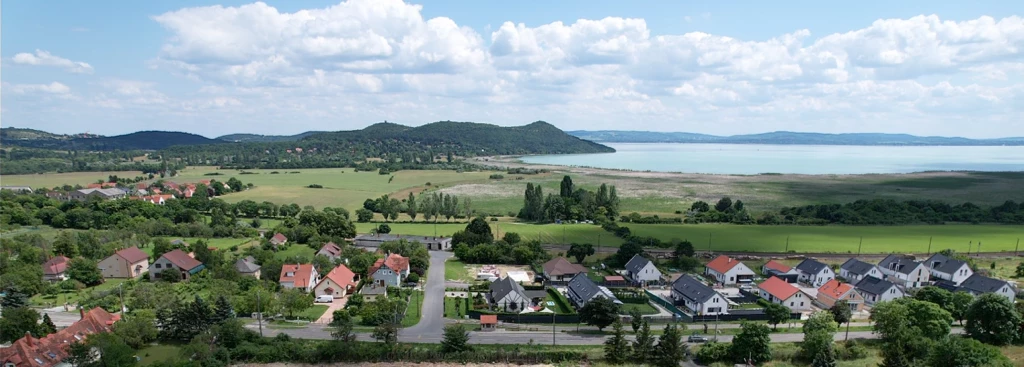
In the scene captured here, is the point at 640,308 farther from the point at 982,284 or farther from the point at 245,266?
the point at 245,266

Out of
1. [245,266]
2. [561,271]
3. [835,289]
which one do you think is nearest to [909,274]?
[835,289]

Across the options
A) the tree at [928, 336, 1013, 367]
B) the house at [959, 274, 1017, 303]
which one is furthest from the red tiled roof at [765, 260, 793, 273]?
the tree at [928, 336, 1013, 367]

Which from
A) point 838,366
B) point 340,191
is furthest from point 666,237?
point 340,191

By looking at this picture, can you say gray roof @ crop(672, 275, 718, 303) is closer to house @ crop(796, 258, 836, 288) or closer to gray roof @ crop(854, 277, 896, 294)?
gray roof @ crop(854, 277, 896, 294)

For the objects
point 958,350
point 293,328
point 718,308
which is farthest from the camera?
point 718,308

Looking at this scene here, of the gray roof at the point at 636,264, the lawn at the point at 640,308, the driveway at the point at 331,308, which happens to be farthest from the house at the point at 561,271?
the driveway at the point at 331,308

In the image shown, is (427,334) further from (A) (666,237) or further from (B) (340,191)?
(B) (340,191)
